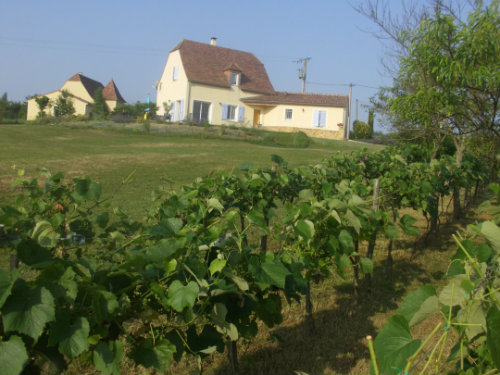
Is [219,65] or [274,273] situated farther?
[219,65]

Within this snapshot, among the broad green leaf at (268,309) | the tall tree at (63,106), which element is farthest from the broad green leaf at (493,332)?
the tall tree at (63,106)

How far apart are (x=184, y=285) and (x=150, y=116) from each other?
35420 mm

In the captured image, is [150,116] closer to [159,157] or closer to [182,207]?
[159,157]

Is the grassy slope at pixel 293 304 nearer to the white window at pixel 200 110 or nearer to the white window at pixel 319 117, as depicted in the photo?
the white window at pixel 200 110

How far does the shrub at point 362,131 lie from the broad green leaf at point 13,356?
4038 centimetres

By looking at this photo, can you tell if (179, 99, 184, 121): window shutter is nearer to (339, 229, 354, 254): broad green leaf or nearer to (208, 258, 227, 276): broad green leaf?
(339, 229, 354, 254): broad green leaf

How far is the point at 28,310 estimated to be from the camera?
1.29 meters

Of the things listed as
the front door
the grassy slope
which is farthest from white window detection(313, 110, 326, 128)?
the grassy slope

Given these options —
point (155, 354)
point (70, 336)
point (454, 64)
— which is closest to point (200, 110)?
point (454, 64)

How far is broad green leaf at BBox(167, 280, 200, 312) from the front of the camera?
1590 millimetres

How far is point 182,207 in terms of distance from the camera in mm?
3008

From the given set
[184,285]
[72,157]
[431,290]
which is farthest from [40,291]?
[72,157]

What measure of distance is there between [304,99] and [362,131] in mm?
6864

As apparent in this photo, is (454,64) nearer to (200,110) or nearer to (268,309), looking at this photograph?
(268,309)
